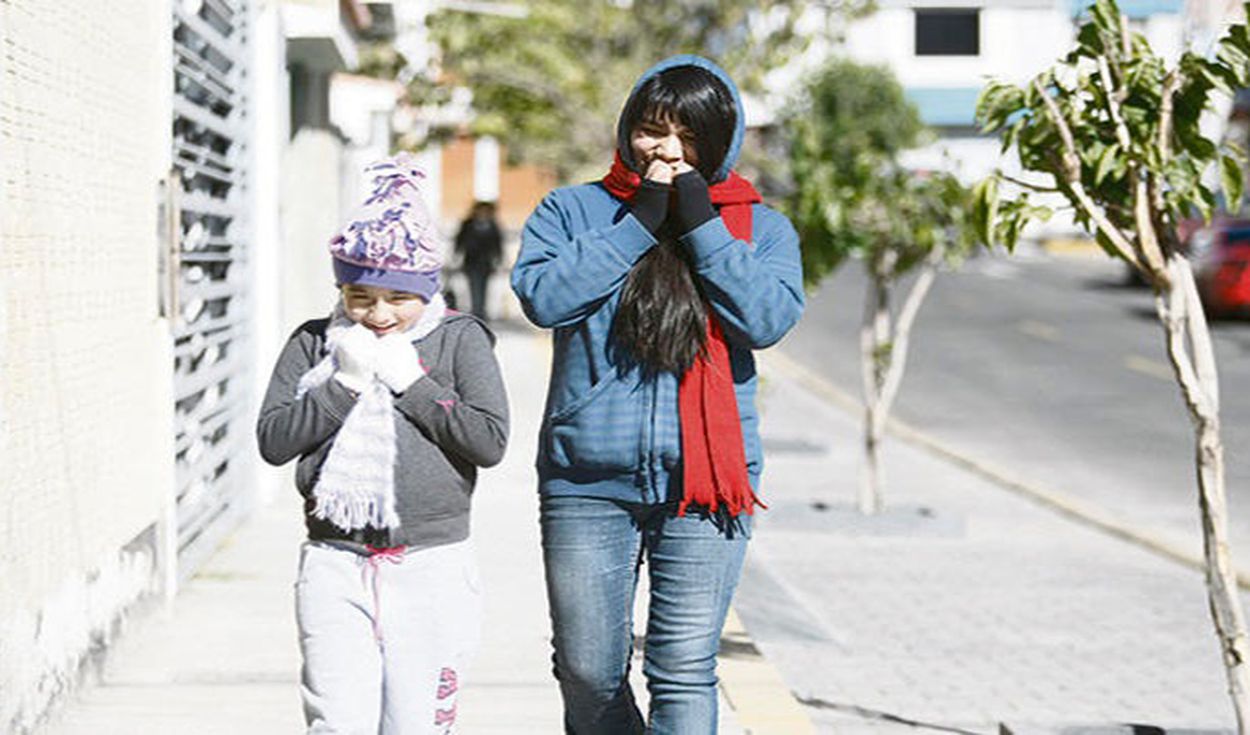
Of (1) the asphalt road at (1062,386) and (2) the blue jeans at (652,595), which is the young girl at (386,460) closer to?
(2) the blue jeans at (652,595)

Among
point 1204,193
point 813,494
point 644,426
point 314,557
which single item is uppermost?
point 1204,193

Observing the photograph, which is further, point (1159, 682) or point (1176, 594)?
point (1176, 594)

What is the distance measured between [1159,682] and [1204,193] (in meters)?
2.42

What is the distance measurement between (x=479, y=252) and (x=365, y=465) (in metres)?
24.1

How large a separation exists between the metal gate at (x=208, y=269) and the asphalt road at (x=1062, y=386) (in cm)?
522

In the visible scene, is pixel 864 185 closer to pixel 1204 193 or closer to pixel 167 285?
pixel 167 285

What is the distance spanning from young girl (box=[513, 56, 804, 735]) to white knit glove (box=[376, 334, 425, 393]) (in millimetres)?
254

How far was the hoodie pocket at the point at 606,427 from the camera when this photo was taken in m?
4.34

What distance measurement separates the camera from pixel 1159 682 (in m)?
7.84

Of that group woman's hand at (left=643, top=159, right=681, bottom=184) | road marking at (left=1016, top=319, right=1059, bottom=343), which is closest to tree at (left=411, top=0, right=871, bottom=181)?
road marking at (left=1016, top=319, right=1059, bottom=343)

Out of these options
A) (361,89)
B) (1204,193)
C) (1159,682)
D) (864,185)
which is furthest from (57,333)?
(361,89)

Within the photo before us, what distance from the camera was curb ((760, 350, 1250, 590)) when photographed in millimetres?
11367

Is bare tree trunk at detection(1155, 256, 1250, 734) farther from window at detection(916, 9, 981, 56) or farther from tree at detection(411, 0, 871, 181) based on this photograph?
window at detection(916, 9, 981, 56)

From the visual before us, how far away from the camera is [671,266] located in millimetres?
4340
